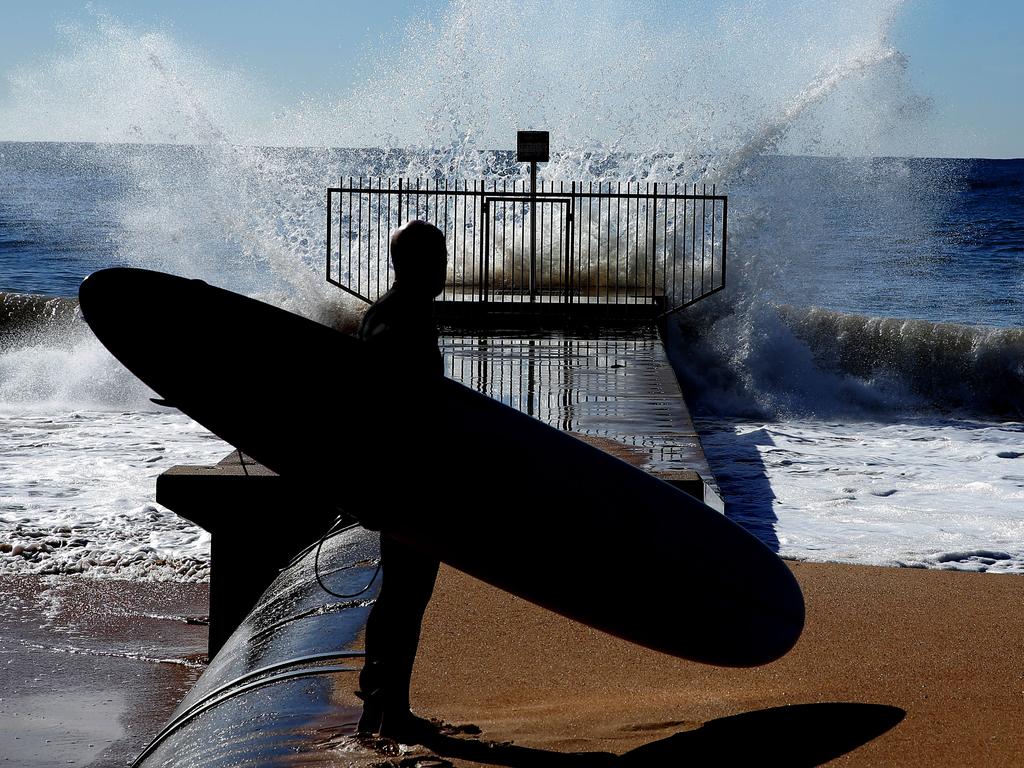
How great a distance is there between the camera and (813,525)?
8.99 m

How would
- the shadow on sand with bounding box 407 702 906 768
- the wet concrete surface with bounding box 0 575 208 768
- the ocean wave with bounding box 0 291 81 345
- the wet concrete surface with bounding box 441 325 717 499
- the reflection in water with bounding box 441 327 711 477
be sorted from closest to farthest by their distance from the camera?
1. the shadow on sand with bounding box 407 702 906 768
2. the wet concrete surface with bounding box 0 575 208 768
3. the wet concrete surface with bounding box 441 325 717 499
4. the reflection in water with bounding box 441 327 711 477
5. the ocean wave with bounding box 0 291 81 345

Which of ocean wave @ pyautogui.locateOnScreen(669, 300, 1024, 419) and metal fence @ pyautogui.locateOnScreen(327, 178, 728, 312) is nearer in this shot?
ocean wave @ pyautogui.locateOnScreen(669, 300, 1024, 419)

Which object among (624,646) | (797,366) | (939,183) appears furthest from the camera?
(939,183)

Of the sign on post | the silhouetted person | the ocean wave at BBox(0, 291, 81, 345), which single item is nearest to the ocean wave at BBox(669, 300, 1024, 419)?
the sign on post

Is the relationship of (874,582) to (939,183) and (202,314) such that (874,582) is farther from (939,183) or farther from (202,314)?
(939,183)

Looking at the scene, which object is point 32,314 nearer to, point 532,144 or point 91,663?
point 532,144

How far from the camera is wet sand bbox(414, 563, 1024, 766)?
3631mm

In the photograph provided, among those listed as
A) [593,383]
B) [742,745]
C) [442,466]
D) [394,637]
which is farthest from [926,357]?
[442,466]

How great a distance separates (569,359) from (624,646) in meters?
7.13

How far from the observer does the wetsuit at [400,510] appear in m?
3.44

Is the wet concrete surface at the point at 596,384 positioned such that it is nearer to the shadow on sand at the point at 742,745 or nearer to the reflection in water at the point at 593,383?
the reflection in water at the point at 593,383

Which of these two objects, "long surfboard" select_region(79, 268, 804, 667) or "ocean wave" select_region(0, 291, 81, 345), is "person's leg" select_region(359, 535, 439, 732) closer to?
"long surfboard" select_region(79, 268, 804, 667)

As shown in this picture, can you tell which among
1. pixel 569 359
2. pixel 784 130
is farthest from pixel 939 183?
pixel 569 359

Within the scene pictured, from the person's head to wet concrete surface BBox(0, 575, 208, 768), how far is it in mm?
2905
